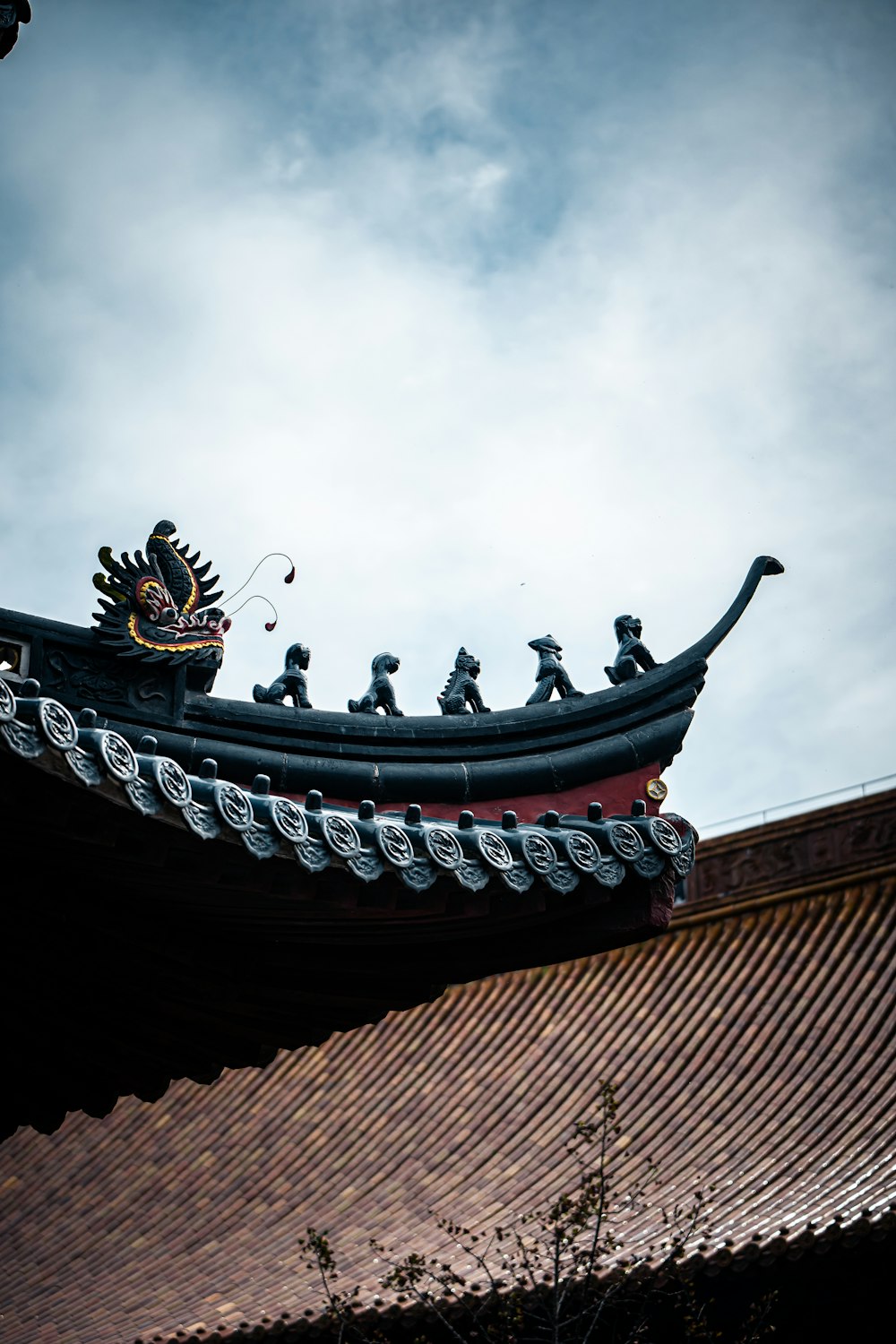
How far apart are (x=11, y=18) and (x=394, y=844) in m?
2.55

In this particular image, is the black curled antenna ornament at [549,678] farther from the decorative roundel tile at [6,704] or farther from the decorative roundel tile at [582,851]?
the decorative roundel tile at [6,704]

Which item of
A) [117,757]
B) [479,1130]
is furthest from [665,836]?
[479,1130]

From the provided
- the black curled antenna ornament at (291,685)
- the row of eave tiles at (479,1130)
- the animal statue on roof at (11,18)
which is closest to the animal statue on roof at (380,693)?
the black curled antenna ornament at (291,685)

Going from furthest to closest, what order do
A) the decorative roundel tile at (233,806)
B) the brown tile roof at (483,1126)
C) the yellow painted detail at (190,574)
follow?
the brown tile roof at (483,1126), the yellow painted detail at (190,574), the decorative roundel tile at (233,806)

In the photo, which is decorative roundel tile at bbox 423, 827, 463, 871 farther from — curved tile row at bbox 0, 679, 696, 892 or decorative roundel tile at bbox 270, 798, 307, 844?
decorative roundel tile at bbox 270, 798, 307, 844

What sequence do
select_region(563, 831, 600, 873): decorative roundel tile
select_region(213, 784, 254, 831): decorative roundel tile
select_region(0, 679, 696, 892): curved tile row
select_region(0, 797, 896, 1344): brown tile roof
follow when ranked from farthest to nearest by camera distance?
select_region(0, 797, 896, 1344): brown tile roof → select_region(563, 831, 600, 873): decorative roundel tile → select_region(213, 784, 254, 831): decorative roundel tile → select_region(0, 679, 696, 892): curved tile row

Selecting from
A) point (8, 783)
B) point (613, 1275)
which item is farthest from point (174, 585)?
point (613, 1275)

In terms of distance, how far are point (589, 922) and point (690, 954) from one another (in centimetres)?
956

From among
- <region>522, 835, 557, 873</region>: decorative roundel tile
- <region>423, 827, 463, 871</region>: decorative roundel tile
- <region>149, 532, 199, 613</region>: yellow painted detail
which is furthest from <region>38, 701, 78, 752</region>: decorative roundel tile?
<region>522, 835, 557, 873</region>: decorative roundel tile

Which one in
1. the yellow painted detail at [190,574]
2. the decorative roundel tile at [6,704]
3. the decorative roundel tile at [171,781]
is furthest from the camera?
the yellow painted detail at [190,574]

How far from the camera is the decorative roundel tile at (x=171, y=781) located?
4.50 meters

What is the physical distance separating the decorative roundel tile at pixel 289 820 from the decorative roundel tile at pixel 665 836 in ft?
3.70

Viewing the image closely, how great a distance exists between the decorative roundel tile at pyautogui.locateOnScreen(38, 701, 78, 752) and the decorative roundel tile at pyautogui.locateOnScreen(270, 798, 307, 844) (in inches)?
23.9

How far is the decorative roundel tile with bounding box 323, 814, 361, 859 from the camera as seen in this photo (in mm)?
4797
